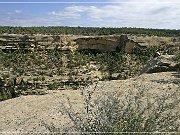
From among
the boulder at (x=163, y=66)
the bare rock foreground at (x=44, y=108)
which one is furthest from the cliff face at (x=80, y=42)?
the bare rock foreground at (x=44, y=108)

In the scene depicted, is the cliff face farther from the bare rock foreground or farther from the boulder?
the bare rock foreground

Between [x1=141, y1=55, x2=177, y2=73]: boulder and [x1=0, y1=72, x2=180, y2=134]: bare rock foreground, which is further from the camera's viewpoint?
[x1=141, y1=55, x2=177, y2=73]: boulder

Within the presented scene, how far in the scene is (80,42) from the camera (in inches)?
1741

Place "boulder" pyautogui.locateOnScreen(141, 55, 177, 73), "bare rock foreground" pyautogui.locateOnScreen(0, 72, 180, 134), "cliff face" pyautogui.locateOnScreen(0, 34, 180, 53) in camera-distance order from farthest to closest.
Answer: "cliff face" pyautogui.locateOnScreen(0, 34, 180, 53) → "boulder" pyautogui.locateOnScreen(141, 55, 177, 73) → "bare rock foreground" pyautogui.locateOnScreen(0, 72, 180, 134)

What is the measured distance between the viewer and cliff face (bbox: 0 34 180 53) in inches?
1597

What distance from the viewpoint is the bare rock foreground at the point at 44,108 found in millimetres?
7814

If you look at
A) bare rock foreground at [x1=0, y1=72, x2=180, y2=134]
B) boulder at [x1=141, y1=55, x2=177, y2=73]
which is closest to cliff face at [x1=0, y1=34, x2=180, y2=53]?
boulder at [x1=141, y1=55, x2=177, y2=73]

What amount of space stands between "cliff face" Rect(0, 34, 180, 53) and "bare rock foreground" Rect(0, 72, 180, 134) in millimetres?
26896

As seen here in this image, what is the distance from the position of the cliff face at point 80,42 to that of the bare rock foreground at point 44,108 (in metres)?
26.9

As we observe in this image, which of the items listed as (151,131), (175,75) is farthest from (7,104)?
(151,131)

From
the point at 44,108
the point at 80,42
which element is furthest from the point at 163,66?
the point at 80,42

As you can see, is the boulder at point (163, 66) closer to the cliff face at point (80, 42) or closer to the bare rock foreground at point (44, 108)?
the bare rock foreground at point (44, 108)

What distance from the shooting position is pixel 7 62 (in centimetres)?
3669

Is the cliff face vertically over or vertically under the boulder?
under
